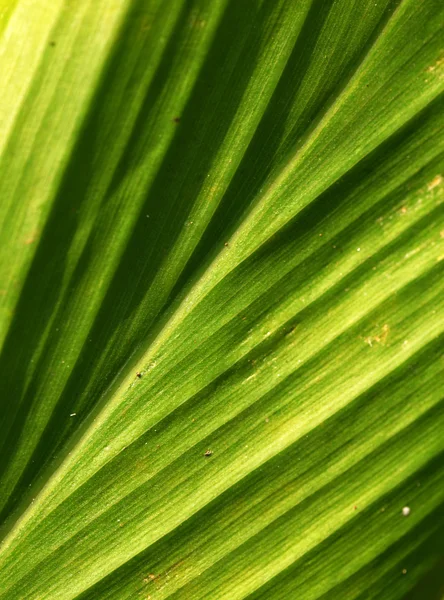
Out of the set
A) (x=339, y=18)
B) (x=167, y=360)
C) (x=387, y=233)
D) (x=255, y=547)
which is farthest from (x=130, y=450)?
(x=339, y=18)

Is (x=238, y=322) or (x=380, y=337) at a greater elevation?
(x=238, y=322)

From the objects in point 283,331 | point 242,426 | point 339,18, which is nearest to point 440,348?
point 283,331

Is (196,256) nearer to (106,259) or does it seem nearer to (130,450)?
(106,259)

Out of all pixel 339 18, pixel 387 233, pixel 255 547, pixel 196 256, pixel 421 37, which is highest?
pixel 339 18

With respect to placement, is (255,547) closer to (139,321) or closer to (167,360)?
(167,360)

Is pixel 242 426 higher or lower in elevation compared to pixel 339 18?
lower

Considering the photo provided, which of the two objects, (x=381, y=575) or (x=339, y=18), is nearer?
(x=339, y=18)
